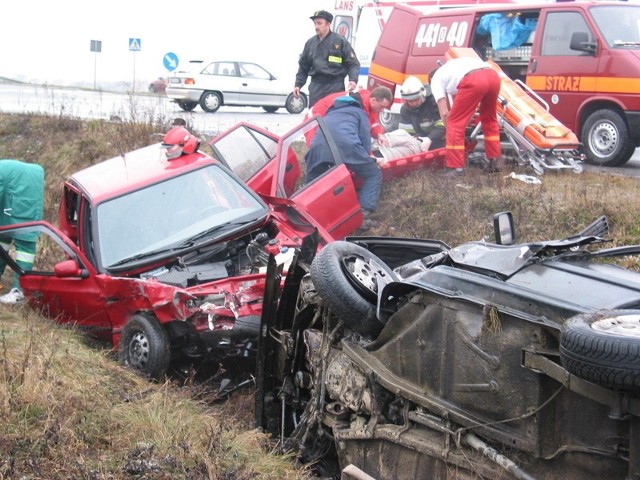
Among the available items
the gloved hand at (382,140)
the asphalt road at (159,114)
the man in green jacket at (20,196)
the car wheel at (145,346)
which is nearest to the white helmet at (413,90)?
the gloved hand at (382,140)

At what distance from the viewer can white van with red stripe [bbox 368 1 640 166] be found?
996 centimetres

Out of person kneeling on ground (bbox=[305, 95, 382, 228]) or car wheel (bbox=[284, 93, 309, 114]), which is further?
car wheel (bbox=[284, 93, 309, 114])

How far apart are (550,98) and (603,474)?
827 cm

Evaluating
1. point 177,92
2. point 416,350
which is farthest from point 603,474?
point 177,92

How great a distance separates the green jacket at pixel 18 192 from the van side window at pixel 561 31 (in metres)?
6.41

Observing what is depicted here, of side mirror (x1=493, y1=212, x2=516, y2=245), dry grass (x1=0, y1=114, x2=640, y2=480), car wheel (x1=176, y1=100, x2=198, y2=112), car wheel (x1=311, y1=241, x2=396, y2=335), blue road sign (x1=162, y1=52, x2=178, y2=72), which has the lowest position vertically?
car wheel (x1=176, y1=100, x2=198, y2=112)

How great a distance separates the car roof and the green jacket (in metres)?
1.11

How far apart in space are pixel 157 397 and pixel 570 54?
25.0 feet

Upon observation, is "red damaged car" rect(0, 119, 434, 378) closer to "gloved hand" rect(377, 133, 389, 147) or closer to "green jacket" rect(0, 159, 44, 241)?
"green jacket" rect(0, 159, 44, 241)

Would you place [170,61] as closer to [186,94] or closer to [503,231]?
[186,94]

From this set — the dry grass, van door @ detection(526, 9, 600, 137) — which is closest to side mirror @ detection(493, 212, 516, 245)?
the dry grass

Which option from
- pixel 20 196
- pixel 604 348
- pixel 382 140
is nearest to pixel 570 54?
pixel 382 140

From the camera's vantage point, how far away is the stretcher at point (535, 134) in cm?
959

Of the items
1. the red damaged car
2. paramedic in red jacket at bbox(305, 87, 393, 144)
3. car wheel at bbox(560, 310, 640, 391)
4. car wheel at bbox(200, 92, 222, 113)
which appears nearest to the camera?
car wheel at bbox(560, 310, 640, 391)
